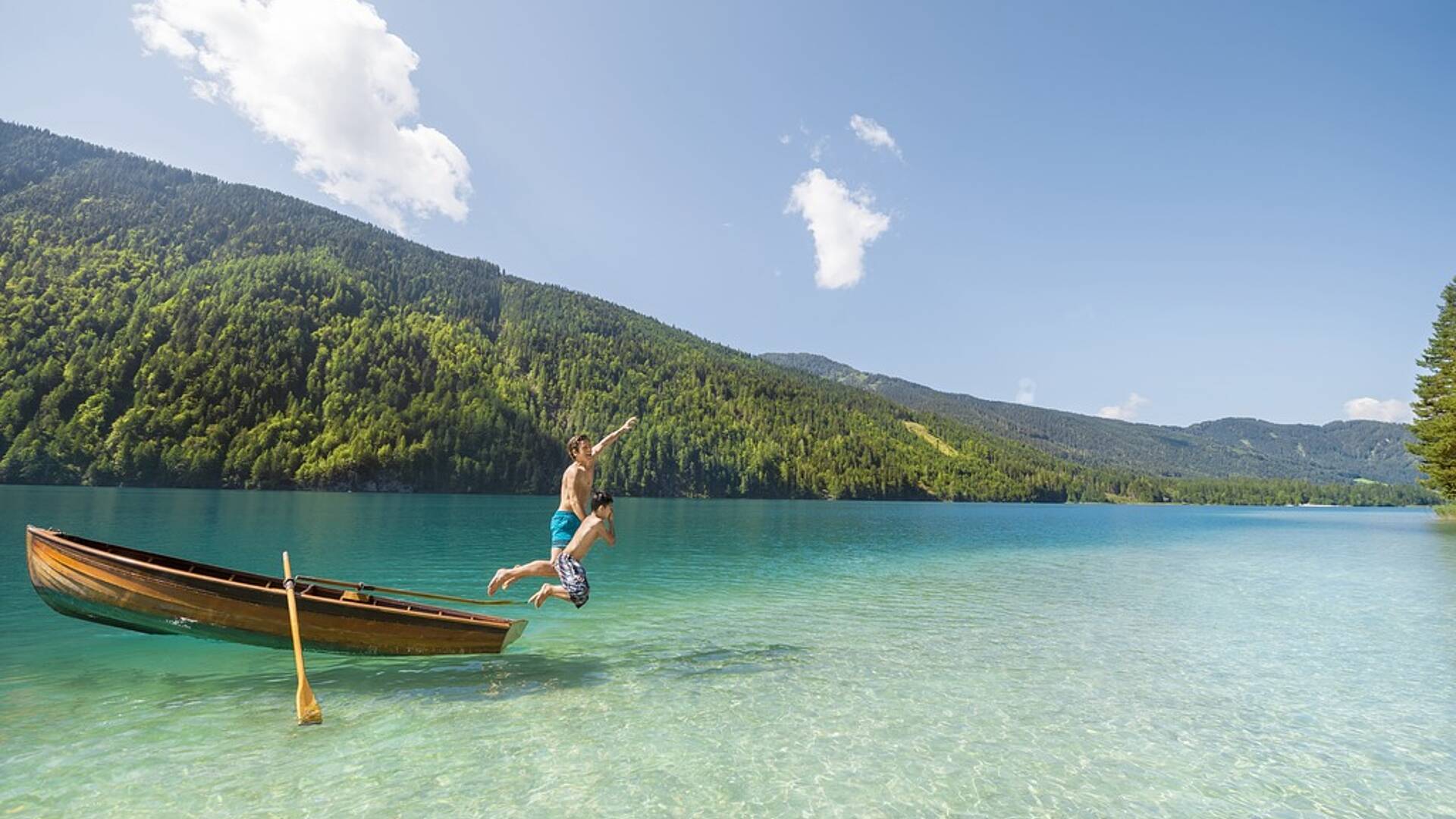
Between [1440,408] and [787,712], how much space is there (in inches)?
3434

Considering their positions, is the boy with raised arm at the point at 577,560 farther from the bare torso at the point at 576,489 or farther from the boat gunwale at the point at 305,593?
the boat gunwale at the point at 305,593

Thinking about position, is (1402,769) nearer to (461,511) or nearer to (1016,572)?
(1016,572)

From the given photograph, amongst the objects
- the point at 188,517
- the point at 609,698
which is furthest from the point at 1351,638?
the point at 188,517

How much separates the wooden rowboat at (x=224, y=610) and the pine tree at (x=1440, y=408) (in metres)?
83.7

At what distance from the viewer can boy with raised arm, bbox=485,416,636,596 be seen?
42.5ft

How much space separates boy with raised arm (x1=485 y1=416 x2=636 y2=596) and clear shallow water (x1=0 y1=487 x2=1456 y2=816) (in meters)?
2.28

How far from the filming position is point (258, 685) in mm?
13039

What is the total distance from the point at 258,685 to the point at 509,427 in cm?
18793

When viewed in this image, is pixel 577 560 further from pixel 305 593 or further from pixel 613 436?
pixel 305 593

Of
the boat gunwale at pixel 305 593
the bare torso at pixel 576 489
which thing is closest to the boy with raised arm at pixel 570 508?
the bare torso at pixel 576 489

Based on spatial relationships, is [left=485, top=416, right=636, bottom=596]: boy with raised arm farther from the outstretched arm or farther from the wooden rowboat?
the wooden rowboat

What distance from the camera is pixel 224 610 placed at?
530 inches

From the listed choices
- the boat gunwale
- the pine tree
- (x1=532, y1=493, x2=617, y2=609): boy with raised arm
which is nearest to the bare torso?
(x1=532, y1=493, x2=617, y2=609): boy with raised arm

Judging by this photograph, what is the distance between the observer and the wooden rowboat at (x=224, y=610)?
527 inches
